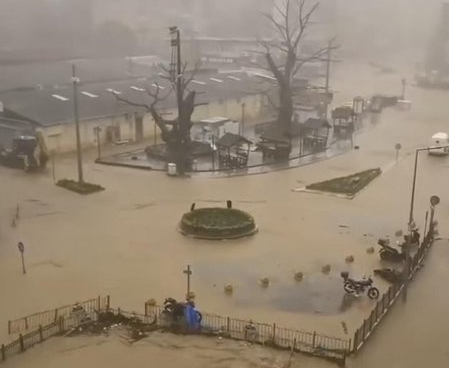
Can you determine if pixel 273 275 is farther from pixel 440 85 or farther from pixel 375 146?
pixel 440 85

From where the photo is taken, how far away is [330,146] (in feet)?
119

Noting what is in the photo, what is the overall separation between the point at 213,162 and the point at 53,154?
27.3ft

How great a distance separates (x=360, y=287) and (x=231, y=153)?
16689 mm

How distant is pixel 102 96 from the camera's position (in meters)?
39.3

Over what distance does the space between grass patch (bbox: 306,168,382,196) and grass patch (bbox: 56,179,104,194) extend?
8.72 meters

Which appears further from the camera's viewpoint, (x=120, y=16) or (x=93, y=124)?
(x=120, y=16)

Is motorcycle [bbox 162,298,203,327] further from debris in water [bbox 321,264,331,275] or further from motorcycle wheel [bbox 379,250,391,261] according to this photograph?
motorcycle wheel [bbox 379,250,391,261]

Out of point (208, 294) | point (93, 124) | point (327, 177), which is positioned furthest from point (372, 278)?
point (93, 124)

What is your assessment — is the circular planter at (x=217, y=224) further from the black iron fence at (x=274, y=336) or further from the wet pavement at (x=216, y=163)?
the wet pavement at (x=216, y=163)

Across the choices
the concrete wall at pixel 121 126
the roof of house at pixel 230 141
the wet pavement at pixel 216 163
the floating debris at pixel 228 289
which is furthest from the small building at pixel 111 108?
the floating debris at pixel 228 289

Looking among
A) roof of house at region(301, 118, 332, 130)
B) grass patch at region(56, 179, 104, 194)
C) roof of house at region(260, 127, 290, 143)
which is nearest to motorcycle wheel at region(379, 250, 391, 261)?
grass patch at region(56, 179, 104, 194)

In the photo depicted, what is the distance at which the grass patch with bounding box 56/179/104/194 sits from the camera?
26047 millimetres

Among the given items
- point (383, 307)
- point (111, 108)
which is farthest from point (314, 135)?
point (383, 307)

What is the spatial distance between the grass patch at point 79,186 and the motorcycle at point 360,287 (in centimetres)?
1277
